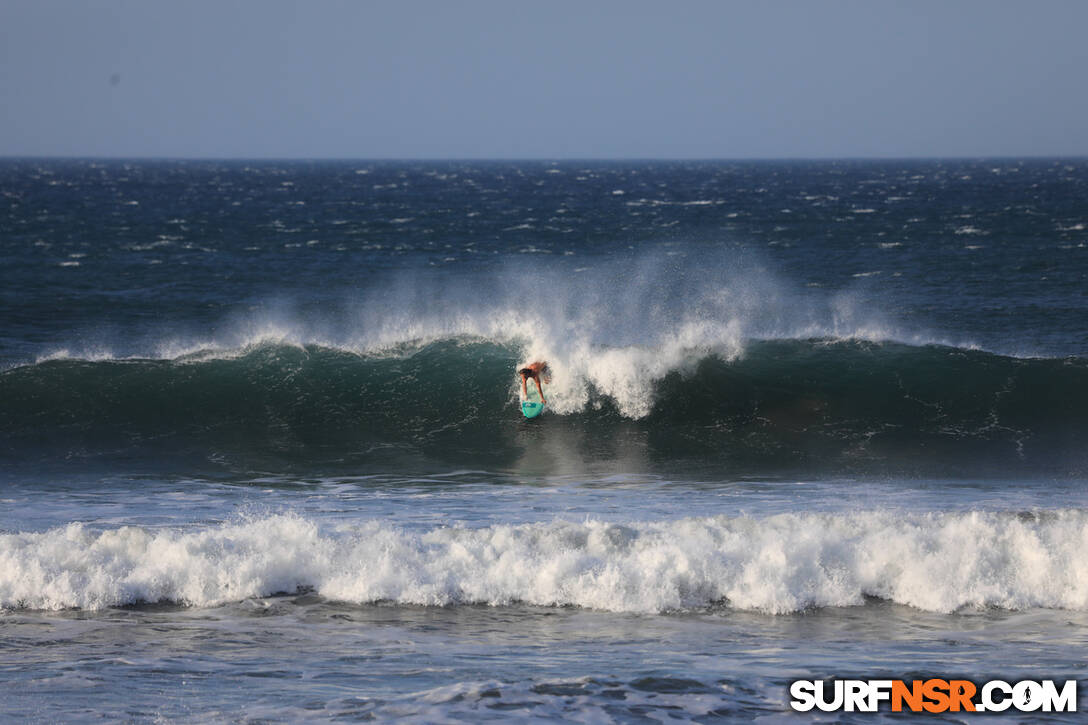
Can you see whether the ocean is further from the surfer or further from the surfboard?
the surfer

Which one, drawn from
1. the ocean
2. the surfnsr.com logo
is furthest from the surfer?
the surfnsr.com logo

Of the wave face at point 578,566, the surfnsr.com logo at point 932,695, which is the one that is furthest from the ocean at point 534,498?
the surfnsr.com logo at point 932,695

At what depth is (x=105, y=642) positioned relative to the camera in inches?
373

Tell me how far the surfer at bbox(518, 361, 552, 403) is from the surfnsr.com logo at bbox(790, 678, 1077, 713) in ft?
33.9

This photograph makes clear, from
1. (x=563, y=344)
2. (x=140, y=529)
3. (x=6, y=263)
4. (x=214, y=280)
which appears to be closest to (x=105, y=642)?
(x=140, y=529)

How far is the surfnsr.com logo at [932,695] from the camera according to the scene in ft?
26.0

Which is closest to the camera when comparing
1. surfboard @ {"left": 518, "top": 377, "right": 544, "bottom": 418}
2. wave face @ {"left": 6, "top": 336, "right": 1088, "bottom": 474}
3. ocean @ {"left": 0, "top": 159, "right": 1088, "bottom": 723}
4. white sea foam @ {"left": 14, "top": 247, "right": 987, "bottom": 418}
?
ocean @ {"left": 0, "top": 159, "right": 1088, "bottom": 723}

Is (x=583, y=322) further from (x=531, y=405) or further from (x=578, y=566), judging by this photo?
(x=578, y=566)

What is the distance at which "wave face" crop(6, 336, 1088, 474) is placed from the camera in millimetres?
16375

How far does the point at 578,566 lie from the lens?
10852 mm

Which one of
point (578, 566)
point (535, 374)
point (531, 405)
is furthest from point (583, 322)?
point (578, 566)

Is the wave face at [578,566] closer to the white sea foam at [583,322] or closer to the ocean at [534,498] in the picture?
the ocean at [534,498]

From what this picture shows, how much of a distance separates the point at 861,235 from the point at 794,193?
146 ft

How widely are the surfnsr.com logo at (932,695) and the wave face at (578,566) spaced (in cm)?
201
